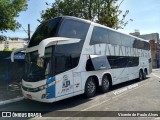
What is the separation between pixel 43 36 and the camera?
29.6 feet

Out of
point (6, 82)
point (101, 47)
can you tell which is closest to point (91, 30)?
point (101, 47)

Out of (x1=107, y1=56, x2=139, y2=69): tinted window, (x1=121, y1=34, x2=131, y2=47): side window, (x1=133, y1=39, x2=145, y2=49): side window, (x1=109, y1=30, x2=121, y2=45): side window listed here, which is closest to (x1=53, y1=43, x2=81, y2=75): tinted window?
(x1=107, y1=56, x2=139, y2=69): tinted window

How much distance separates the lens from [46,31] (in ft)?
29.8

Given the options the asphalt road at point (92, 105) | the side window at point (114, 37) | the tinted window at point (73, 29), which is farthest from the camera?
the side window at point (114, 37)

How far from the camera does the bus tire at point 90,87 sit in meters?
9.96

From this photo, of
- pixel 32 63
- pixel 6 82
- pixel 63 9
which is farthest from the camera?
pixel 63 9

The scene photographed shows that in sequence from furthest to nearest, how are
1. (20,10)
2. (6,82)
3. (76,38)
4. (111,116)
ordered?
(6,82) < (20,10) < (76,38) < (111,116)

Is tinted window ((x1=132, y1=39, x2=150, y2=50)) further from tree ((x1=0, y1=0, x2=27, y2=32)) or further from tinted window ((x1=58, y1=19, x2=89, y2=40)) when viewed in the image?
tree ((x1=0, y1=0, x2=27, y2=32))

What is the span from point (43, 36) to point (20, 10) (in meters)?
6.43

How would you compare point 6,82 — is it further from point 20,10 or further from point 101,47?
point 101,47

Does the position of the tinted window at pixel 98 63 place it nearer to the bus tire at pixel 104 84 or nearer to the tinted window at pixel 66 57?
the bus tire at pixel 104 84

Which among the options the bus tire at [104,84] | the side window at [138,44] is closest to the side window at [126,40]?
the side window at [138,44]

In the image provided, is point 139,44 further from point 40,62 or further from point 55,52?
point 40,62

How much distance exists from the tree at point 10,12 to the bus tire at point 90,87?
23.0 feet
